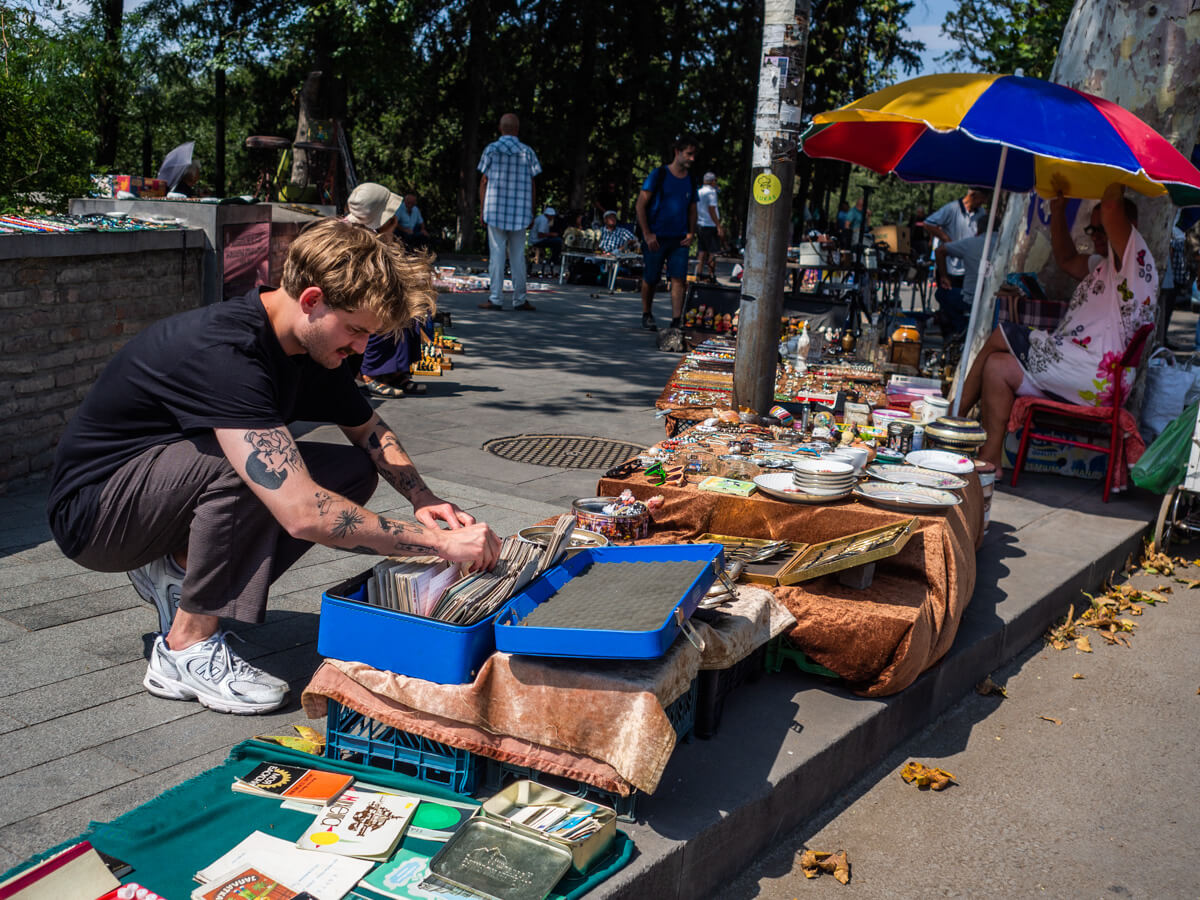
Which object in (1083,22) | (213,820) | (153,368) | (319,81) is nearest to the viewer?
(213,820)

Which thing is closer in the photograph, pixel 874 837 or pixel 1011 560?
pixel 874 837

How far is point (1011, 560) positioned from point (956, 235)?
7870 millimetres

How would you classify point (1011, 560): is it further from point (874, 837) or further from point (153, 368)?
point (153, 368)

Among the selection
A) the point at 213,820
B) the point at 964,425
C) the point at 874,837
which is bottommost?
the point at 874,837

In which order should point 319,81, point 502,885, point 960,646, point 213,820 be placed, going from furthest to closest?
point 319,81 < point 960,646 < point 213,820 < point 502,885

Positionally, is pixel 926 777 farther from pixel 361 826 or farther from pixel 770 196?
pixel 770 196

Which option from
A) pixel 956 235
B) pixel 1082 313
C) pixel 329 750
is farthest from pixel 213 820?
pixel 956 235

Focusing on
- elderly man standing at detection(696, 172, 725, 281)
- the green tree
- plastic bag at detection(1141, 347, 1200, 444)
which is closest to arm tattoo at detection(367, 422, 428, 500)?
the green tree

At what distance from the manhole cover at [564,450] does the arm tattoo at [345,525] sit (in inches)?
141

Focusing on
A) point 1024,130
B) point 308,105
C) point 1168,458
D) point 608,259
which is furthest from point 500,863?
point 308,105

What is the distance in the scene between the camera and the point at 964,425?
4965 mm

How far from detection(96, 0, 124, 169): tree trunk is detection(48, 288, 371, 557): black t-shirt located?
651 inches

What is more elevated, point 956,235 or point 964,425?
point 956,235

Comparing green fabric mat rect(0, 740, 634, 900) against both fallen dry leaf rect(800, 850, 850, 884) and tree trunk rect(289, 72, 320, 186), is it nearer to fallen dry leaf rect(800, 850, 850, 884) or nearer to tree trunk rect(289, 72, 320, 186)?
fallen dry leaf rect(800, 850, 850, 884)
